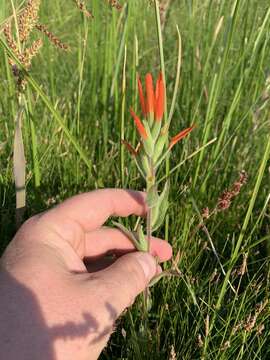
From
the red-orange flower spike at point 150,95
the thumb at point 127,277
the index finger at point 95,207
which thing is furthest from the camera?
the index finger at point 95,207

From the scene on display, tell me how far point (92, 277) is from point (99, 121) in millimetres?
755

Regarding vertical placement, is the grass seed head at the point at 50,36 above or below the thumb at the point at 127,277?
above

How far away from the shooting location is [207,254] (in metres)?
1.16

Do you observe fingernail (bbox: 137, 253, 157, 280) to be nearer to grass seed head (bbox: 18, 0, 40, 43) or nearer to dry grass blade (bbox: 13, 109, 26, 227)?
dry grass blade (bbox: 13, 109, 26, 227)

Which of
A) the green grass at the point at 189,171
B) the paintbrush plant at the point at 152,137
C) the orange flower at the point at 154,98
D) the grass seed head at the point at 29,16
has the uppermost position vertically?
the grass seed head at the point at 29,16

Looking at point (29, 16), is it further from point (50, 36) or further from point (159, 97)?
point (159, 97)

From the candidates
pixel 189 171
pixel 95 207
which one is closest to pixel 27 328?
pixel 95 207

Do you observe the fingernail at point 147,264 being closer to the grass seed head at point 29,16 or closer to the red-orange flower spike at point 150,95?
the red-orange flower spike at point 150,95

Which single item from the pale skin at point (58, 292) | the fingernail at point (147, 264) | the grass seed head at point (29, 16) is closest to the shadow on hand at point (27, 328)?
the pale skin at point (58, 292)

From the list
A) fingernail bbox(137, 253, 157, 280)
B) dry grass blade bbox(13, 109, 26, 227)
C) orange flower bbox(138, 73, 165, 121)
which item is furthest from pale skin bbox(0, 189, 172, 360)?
orange flower bbox(138, 73, 165, 121)

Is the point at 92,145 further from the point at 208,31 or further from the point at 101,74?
the point at 208,31

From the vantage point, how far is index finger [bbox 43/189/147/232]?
89 centimetres

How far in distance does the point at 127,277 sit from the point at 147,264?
0.06m

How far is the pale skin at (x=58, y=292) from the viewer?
663 mm
